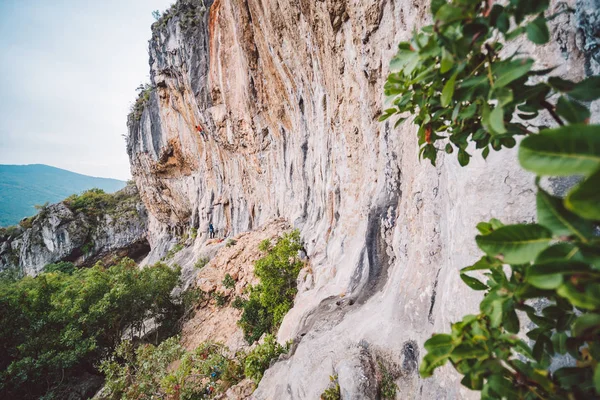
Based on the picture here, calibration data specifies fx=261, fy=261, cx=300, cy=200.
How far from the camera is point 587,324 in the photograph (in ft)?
1.67

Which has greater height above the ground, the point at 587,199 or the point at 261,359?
the point at 587,199

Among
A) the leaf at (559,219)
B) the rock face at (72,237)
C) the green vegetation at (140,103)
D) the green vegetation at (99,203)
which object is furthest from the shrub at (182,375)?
the green vegetation at (99,203)

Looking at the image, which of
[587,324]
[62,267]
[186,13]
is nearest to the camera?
[587,324]

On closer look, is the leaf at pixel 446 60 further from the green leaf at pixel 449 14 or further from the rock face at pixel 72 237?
the rock face at pixel 72 237

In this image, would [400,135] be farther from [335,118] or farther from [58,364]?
[58,364]

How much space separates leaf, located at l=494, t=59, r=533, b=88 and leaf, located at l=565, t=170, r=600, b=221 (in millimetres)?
378

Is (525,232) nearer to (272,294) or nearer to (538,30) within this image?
(538,30)

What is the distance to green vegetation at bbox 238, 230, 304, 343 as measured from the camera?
7727mm

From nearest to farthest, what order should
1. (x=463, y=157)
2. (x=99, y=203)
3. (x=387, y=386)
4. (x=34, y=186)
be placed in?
(x=463, y=157), (x=387, y=386), (x=99, y=203), (x=34, y=186)

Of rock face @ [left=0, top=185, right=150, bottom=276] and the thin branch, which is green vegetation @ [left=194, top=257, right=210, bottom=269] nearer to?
the thin branch

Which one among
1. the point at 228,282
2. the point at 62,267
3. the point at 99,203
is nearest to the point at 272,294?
the point at 228,282

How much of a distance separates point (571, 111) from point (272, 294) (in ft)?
26.5

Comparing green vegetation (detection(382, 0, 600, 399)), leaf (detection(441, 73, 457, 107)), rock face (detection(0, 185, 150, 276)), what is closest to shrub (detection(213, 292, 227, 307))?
green vegetation (detection(382, 0, 600, 399))

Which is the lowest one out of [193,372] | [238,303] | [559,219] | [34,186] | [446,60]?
[193,372]
